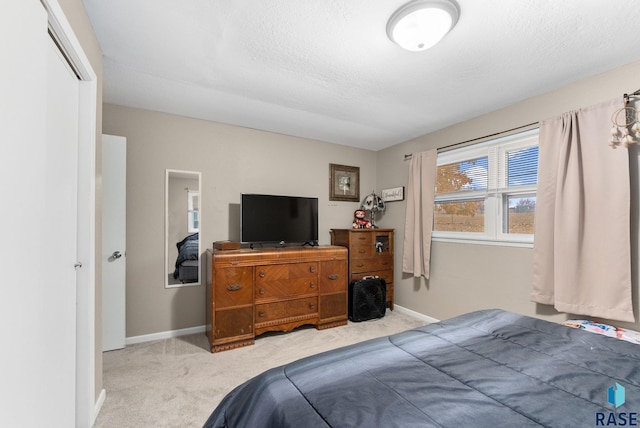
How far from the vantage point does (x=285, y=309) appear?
10.0 feet

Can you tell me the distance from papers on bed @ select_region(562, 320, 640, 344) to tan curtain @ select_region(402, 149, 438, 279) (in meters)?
1.56

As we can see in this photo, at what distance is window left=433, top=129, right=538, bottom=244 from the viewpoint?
271 cm

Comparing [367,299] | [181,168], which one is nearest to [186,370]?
[181,168]

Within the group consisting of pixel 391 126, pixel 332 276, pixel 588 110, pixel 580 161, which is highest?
pixel 391 126

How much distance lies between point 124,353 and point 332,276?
219 centimetres

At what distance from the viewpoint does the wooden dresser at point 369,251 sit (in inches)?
146

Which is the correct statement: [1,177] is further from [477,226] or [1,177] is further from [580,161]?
[477,226]

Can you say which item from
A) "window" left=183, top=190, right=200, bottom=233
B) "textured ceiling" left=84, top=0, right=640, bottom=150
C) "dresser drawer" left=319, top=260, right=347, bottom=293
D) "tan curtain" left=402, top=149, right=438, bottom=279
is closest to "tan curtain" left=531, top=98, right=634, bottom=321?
"textured ceiling" left=84, top=0, right=640, bottom=150

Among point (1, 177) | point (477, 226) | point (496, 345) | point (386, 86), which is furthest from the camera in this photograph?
point (477, 226)

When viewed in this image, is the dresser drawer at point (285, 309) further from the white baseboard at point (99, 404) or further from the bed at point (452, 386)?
the bed at point (452, 386)

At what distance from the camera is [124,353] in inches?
103

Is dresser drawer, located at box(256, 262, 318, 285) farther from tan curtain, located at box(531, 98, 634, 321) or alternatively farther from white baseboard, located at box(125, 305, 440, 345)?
tan curtain, located at box(531, 98, 634, 321)

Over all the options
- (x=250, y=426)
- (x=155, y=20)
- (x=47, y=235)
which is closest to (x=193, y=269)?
(x=47, y=235)

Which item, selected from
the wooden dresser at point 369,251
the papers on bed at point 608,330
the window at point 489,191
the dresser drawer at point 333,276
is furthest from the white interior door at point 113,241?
the papers on bed at point 608,330
